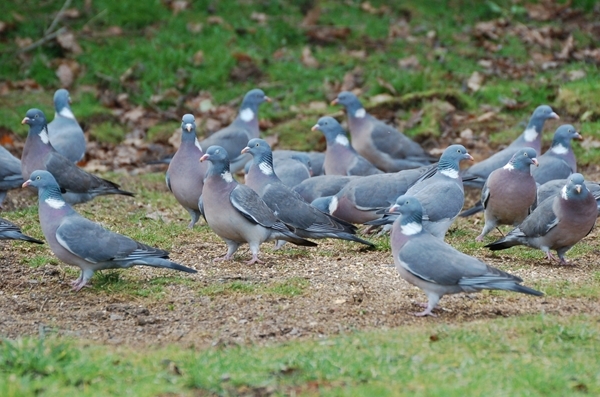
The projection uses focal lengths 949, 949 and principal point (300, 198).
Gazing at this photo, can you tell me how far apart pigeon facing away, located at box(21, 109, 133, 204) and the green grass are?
14.1 feet

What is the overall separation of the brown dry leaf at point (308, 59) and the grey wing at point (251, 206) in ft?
20.0

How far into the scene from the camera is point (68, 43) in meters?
13.8

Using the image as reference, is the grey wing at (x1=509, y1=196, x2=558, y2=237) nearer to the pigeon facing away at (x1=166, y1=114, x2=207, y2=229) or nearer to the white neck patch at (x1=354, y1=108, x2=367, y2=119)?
the pigeon facing away at (x1=166, y1=114, x2=207, y2=229)

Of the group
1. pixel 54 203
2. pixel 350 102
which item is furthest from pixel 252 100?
pixel 54 203

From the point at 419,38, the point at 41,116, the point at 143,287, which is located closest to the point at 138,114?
the point at 41,116

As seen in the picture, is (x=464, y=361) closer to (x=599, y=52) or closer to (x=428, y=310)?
(x=428, y=310)

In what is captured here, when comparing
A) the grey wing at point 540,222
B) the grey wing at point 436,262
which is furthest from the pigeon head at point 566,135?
the grey wing at point 436,262

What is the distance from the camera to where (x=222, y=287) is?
6.66 meters

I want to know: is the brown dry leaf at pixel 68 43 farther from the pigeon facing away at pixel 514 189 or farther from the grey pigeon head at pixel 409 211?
the grey pigeon head at pixel 409 211

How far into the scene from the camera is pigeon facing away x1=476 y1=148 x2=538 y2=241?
28.0 ft

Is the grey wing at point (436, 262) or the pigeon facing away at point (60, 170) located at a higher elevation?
the grey wing at point (436, 262)

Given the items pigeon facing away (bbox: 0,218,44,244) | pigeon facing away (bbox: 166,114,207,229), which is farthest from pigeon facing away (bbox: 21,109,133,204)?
pigeon facing away (bbox: 0,218,44,244)

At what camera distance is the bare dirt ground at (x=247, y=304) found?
5.75 m

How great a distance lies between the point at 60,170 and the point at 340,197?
282cm
